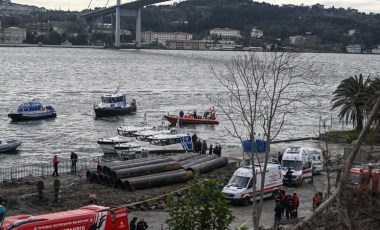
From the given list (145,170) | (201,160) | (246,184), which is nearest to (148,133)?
(201,160)

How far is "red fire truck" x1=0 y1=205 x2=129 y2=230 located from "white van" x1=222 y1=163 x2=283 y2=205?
529 cm

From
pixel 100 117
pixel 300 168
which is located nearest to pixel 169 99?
pixel 100 117

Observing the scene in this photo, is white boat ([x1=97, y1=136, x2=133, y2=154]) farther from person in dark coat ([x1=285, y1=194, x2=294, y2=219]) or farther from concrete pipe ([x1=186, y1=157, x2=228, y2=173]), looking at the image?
person in dark coat ([x1=285, y1=194, x2=294, y2=219])

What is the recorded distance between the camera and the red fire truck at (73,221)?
13.8 m

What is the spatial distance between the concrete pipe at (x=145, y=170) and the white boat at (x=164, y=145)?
9.56m

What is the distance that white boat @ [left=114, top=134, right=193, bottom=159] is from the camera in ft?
112

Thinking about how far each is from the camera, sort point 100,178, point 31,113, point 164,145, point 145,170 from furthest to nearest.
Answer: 1. point 31,113
2. point 164,145
3. point 145,170
4. point 100,178

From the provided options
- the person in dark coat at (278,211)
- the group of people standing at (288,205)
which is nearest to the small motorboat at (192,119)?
the group of people standing at (288,205)

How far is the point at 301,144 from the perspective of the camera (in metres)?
34.9

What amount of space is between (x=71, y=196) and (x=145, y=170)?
320 centimetres

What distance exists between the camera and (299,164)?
24141 millimetres

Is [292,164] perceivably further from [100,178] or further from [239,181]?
[100,178]

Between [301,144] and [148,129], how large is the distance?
991cm

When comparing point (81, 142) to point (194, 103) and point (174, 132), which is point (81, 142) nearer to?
point (174, 132)
